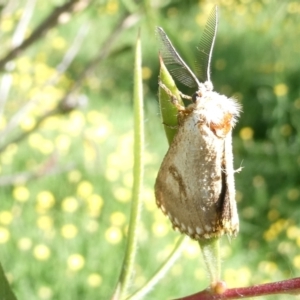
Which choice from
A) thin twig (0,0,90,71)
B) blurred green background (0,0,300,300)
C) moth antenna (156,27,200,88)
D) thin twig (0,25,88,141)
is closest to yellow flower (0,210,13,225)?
blurred green background (0,0,300,300)

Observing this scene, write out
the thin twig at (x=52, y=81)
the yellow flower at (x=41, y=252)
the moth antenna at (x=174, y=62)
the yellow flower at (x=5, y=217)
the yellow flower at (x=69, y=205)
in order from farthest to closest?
the yellow flower at (x=69, y=205)
the yellow flower at (x=5, y=217)
the yellow flower at (x=41, y=252)
the thin twig at (x=52, y=81)
the moth antenna at (x=174, y=62)

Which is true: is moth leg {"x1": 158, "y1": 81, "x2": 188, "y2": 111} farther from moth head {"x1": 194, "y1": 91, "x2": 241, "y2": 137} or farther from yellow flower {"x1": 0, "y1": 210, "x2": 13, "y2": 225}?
yellow flower {"x1": 0, "y1": 210, "x2": 13, "y2": 225}

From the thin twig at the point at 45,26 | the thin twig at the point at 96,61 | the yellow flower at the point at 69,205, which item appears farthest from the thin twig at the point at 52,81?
the yellow flower at the point at 69,205

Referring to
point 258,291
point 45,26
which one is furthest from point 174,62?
point 45,26

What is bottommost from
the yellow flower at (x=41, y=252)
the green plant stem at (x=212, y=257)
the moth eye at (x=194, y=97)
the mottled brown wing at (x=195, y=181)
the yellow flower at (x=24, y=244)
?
the yellow flower at (x=41, y=252)

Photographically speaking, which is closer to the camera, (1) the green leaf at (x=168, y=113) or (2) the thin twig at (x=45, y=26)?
(1) the green leaf at (x=168, y=113)

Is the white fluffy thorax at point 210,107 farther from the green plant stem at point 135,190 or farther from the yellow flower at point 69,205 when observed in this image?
the yellow flower at point 69,205

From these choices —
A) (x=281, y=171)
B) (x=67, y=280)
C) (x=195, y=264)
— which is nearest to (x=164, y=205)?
(x=67, y=280)
